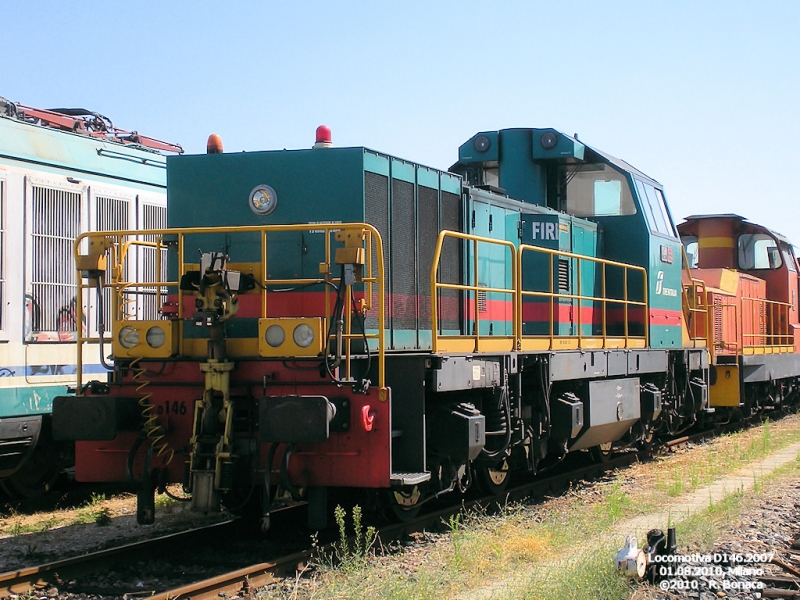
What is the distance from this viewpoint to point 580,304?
9.82 meters

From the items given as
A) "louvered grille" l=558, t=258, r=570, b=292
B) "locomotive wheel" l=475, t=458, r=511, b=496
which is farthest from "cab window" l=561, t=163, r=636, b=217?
"locomotive wheel" l=475, t=458, r=511, b=496

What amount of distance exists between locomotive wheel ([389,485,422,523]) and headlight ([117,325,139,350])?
2.18m

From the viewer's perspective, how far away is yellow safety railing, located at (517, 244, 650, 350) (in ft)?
28.0

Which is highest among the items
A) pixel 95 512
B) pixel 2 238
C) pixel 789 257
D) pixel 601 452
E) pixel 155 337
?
pixel 789 257

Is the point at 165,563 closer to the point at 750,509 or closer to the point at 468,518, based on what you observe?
the point at 468,518

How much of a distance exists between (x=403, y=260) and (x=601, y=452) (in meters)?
4.50

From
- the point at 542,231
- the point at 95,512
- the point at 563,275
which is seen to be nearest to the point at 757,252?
the point at 563,275

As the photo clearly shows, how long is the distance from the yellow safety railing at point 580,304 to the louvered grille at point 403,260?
906 mm

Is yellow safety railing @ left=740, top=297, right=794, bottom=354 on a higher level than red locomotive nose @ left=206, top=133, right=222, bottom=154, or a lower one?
lower

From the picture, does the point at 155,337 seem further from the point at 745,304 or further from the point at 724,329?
the point at 745,304

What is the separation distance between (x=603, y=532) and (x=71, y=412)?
4018 millimetres

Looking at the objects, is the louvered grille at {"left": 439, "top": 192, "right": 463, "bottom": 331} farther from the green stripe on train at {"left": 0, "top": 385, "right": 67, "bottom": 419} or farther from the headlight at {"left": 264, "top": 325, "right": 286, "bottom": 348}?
the green stripe on train at {"left": 0, "top": 385, "right": 67, "bottom": 419}

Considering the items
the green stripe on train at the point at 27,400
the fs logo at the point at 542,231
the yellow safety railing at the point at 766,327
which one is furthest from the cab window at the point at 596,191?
the green stripe on train at the point at 27,400

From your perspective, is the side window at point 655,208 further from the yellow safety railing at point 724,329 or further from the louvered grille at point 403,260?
the louvered grille at point 403,260
